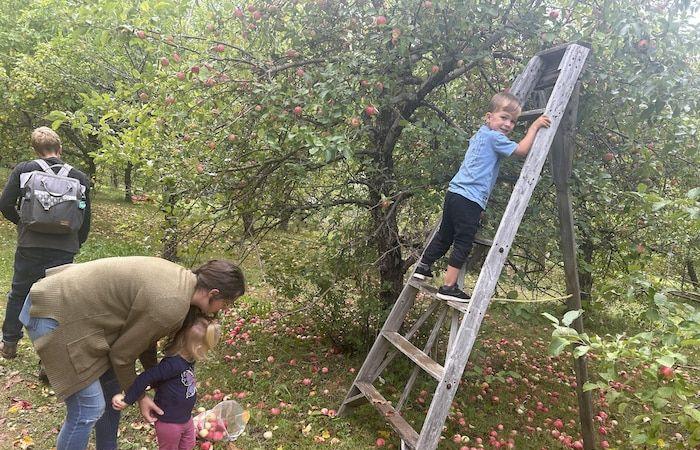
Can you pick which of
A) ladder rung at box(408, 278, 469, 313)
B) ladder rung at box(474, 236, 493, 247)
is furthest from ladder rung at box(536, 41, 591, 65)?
ladder rung at box(408, 278, 469, 313)

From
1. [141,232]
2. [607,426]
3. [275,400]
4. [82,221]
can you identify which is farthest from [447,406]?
[141,232]

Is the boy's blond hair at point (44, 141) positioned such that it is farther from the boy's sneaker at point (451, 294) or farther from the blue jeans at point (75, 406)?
the boy's sneaker at point (451, 294)

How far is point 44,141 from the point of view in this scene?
3.61 m

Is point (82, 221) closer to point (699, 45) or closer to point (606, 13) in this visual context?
point (606, 13)

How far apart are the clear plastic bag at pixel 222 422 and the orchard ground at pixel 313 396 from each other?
0.32 feet

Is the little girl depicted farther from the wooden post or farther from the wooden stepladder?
the wooden post

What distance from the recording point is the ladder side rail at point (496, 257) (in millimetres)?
2943

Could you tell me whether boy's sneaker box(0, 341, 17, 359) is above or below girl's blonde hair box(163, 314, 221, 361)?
below

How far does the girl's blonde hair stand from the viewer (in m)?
2.49

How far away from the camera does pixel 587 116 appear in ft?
13.1

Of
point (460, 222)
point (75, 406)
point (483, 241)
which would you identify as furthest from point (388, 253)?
point (75, 406)

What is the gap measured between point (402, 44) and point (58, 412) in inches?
154

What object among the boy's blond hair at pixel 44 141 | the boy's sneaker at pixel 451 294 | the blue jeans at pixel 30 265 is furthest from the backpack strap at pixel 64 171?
the boy's sneaker at pixel 451 294

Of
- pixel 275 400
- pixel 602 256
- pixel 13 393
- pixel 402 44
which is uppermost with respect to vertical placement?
pixel 402 44
